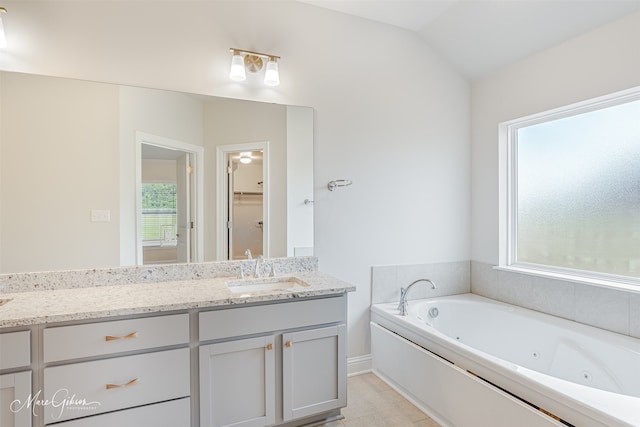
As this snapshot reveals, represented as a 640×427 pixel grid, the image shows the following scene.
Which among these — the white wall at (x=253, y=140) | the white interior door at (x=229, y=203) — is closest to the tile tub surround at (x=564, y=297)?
the white wall at (x=253, y=140)

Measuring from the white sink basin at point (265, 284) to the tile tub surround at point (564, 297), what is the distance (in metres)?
1.81

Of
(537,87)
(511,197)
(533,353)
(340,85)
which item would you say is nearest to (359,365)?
(533,353)

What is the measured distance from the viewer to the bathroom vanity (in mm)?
1422

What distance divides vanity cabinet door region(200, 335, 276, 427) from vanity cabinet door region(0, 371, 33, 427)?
2.23ft

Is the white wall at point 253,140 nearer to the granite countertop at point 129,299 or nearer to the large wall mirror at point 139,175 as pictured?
the large wall mirror at point 139,175

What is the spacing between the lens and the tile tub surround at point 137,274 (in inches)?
71.4

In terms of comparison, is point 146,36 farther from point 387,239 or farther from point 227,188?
point 387,239

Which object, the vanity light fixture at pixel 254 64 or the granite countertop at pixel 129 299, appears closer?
the granite countertop at pixel 129 299

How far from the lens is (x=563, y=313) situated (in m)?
2.42

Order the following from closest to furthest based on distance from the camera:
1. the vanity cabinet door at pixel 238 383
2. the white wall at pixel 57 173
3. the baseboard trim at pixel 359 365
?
the vanity cabinet door at pixel 238 383 < the white wall at pixel 57 173 < the baseboard trim at pixel 359 365

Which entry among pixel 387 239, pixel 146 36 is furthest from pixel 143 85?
pixel 387 239

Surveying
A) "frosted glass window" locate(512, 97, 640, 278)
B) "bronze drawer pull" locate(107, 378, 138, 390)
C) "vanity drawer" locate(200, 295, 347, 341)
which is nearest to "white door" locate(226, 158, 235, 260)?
"vanity drawer" locate(200, 295, 347, 341)

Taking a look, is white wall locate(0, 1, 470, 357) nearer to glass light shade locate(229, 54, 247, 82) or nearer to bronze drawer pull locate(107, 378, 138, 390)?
glass light shade locate(229, 54, 247, 82)

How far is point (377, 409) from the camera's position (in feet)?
7.27
